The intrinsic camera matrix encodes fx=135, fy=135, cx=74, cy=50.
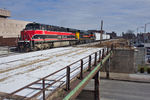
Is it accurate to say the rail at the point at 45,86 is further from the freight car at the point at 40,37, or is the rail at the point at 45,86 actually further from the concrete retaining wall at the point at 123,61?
the concrete retaining wall at the point at 123,61

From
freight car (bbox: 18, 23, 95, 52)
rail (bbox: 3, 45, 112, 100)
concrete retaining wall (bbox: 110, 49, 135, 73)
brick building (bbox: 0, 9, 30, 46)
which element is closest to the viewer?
rail (bbox: 3, 45, 112, 100)

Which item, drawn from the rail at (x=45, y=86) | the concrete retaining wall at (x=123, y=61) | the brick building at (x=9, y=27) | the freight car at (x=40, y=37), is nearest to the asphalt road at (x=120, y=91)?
the concrete retaining wall at (x=123, y=61)

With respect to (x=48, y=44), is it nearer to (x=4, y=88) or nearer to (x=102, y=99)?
(x=102, y=99)

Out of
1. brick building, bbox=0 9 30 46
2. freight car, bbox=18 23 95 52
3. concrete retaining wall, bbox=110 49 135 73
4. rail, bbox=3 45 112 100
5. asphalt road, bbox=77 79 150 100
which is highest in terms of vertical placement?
brick building, bbox=0 9 30 46

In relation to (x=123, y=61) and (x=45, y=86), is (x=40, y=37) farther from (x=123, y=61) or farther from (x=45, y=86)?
(x=45, y=86)

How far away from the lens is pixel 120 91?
21000mm

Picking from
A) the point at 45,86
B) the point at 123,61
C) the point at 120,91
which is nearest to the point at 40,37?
the point at 120,91

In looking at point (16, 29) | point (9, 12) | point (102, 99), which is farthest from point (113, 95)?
point (9, 12)

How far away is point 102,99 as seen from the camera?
1841 centimetres

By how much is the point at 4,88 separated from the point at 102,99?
51.3 feet

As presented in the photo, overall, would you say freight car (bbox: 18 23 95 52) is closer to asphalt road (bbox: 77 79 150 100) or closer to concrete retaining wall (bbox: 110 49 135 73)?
asphalt road (bbox: 77 79 150 100)

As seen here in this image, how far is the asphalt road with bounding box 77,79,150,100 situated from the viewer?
18.0 m

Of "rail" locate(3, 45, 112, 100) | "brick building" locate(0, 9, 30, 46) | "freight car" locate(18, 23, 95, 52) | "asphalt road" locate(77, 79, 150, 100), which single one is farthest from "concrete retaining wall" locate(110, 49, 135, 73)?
"brick building" locate(0, 9, 30, 46)

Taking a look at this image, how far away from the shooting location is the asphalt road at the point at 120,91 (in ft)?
59.1
